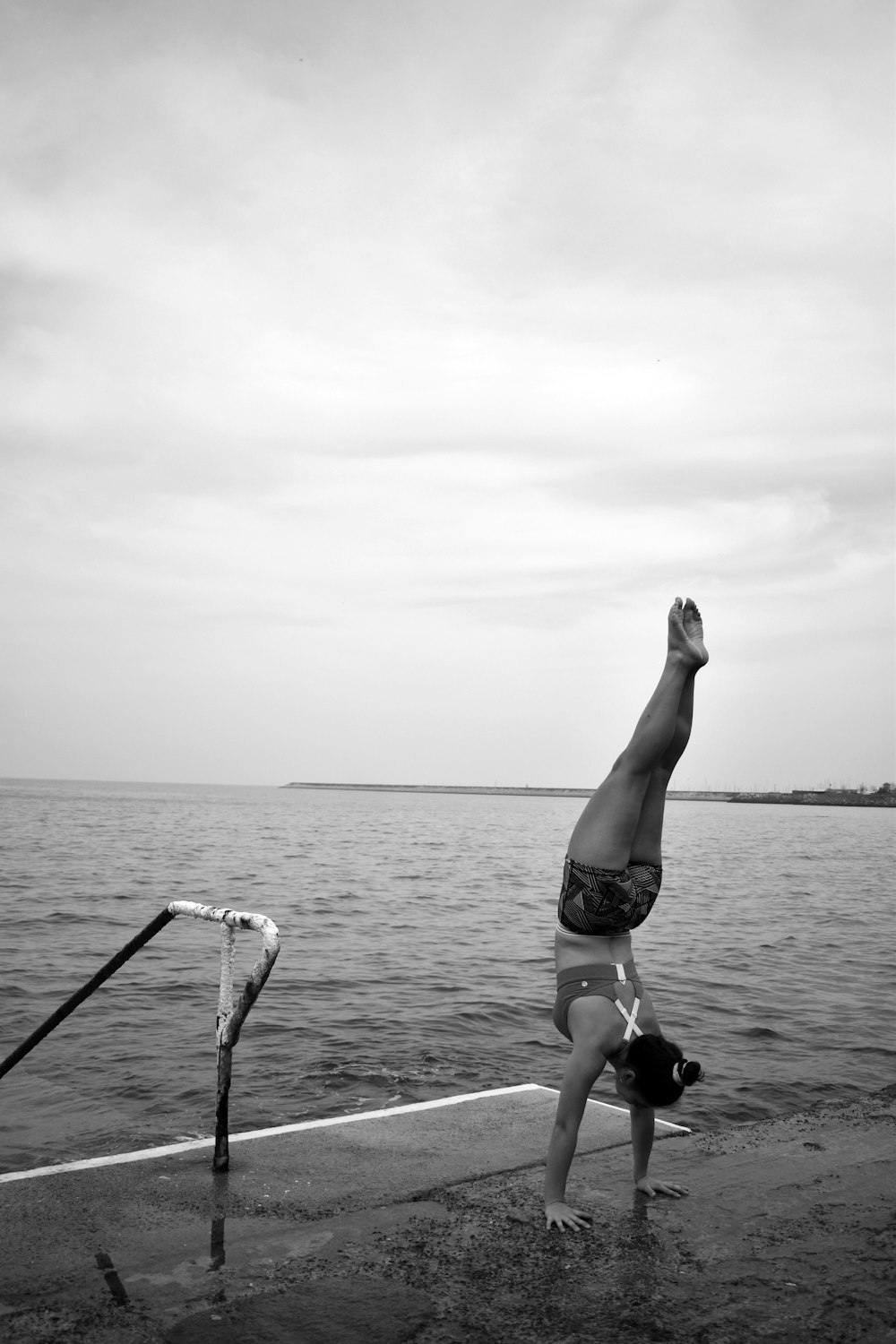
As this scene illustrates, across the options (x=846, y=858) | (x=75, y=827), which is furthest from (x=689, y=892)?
(x=75, y=827)

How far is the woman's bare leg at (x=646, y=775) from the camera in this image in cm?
416

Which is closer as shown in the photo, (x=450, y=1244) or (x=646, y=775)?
(x=450, y=1244)

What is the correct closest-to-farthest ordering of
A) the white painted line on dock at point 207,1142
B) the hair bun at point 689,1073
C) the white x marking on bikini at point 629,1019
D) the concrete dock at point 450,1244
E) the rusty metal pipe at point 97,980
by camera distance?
1. the concrete dock at point 450,1244
2. the hair bun at point 689,1073
3. the white x marking on bikini at point 629,1019
4. the rusty metal pipe at point 97,980
5. the white painted line on dock at point 207,1142

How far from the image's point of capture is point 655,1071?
12.9 ft

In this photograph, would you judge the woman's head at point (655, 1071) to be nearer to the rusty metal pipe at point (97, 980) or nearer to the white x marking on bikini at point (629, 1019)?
the white x marking on bikini at point (629, 1019)

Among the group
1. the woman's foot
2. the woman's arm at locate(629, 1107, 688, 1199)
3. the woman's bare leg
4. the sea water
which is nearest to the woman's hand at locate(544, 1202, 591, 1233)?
the woman's arm at locate(629, 1107, 688, 1199)

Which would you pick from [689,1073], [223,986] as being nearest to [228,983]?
[223,986]

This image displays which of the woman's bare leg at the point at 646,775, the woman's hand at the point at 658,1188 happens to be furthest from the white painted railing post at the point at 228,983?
the woman's hand at the point at 658,1188

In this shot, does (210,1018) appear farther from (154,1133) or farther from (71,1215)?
(71,1215)

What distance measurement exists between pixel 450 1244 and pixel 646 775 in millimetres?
1870

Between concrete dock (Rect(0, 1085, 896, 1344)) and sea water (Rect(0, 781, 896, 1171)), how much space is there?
262 cm

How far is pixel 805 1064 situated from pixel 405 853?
108 ft

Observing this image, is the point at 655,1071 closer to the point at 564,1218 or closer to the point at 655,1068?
the point at 655,1068

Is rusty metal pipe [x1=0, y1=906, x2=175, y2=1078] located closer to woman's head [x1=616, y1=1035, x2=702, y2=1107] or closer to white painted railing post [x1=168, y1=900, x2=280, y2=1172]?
white painted railing post [x1=168, y1=900, x2=280, y2=1172]
